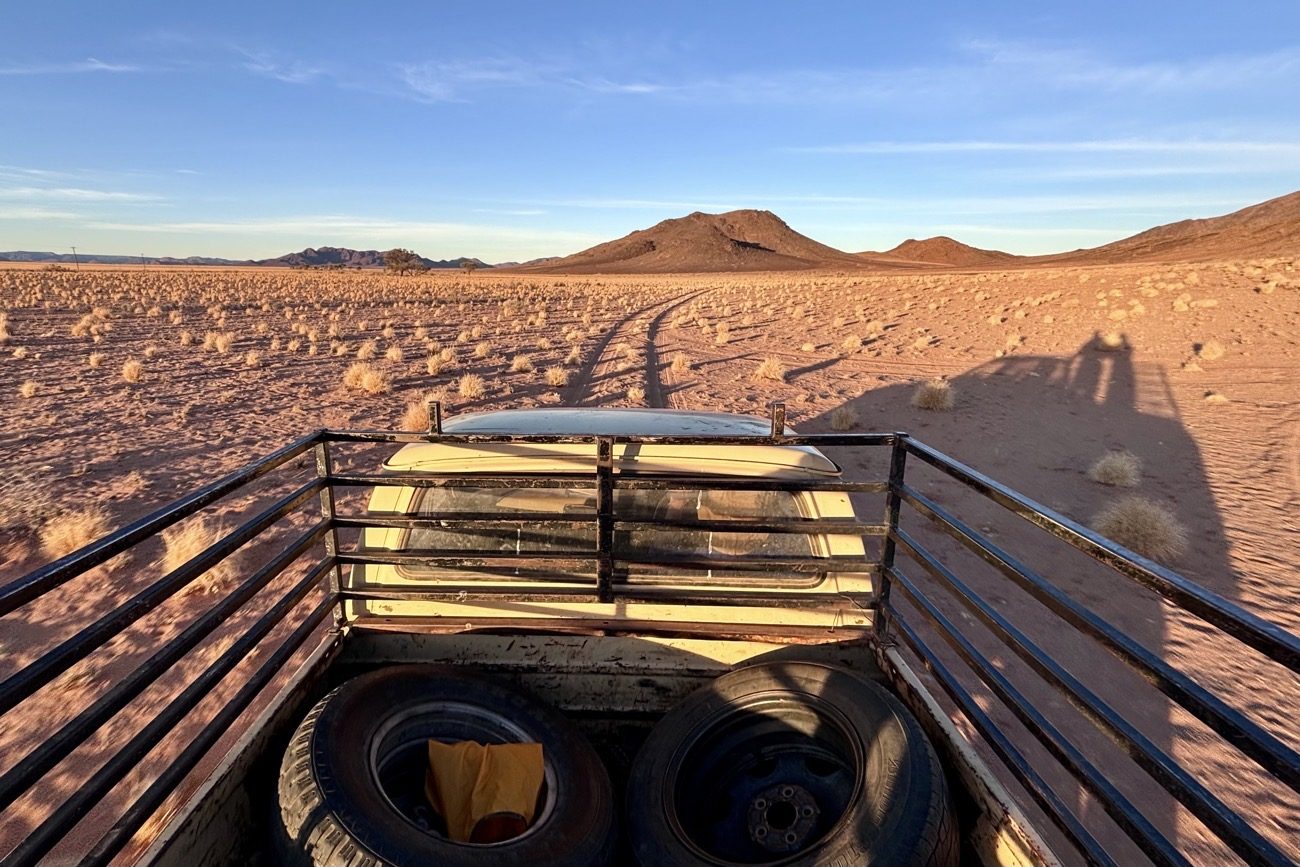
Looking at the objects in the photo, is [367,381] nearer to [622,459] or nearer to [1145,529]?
[622,459]

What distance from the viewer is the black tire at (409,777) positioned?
210 cm

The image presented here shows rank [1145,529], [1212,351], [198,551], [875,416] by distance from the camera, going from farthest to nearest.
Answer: [1212,351] < [875,416] < [1145,529] < [198,551]

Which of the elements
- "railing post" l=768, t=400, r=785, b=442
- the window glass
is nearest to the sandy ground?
the window glass

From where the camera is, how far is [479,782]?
8.46 feet

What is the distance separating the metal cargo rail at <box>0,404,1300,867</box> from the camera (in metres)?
1.58

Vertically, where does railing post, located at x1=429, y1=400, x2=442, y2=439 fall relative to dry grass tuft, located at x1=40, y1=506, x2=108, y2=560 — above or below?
above

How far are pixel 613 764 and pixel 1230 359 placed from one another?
20.9 m

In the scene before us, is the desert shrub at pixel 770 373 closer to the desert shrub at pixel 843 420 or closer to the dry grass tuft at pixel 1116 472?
the desert shrub at pixel 843 420

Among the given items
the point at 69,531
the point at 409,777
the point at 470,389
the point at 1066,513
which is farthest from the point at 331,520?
the point at 470,389

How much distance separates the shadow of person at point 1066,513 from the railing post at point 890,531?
0.62 metres

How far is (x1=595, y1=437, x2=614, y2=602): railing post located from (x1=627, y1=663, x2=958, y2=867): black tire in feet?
2.09

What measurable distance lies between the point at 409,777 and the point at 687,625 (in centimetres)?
126

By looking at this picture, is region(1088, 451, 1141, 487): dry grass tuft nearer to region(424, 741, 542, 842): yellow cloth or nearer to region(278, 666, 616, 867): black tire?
region(278, 666, 616, 867): black tire

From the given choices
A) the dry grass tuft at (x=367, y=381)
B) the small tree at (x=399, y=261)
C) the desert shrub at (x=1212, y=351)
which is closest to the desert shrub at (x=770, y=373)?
the dry grass tuft at (x=367, y=381)
